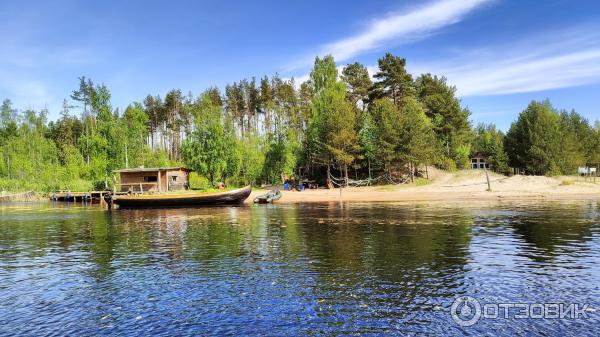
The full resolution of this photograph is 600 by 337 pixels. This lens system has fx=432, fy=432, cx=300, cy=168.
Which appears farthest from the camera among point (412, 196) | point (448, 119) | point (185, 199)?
point (448, 119)

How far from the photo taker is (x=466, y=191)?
53.8 m

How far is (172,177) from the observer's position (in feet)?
202

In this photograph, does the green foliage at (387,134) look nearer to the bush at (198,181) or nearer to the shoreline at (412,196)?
the shoreline at (412,196)

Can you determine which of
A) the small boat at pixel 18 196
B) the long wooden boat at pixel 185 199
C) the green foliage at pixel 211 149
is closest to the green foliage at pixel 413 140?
the long wooden boat at pixel 185 199

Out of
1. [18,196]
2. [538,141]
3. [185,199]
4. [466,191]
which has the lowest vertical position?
[466,191]

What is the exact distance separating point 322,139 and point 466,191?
21.4 m

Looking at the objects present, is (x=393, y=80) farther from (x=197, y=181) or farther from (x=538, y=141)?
(x=197, y=181)

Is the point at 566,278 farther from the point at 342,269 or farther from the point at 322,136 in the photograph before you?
the point at 322,136

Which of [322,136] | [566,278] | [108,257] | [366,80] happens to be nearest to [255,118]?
[366,80]

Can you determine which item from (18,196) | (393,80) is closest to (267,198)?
(393,80)

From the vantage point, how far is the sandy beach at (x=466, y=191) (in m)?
49.1

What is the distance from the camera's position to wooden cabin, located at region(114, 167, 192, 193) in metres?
60.3

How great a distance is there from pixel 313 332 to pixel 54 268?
12.3m

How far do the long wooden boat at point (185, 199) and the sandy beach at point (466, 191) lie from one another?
236 inches
